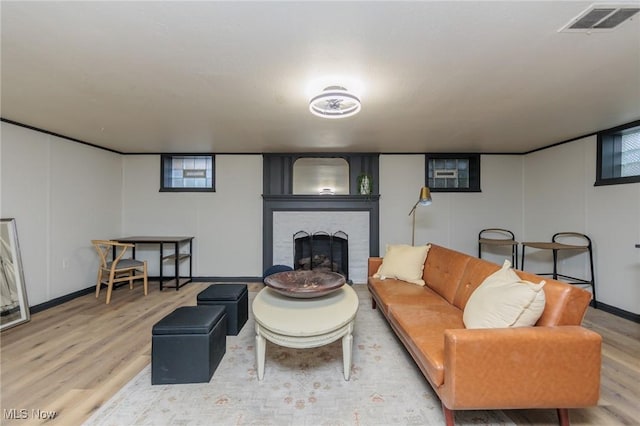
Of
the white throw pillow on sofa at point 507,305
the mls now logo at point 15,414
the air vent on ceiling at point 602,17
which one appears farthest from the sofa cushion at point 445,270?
the mls now logo at point 15,414

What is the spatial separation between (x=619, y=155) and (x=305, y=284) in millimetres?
4121

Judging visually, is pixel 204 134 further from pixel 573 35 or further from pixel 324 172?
pixel 573 35

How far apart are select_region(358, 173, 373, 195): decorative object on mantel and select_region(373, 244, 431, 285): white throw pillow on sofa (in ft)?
4.80

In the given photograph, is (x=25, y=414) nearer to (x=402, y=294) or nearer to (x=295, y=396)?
(x=295, y=396)

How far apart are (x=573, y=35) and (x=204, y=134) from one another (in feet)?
11.8

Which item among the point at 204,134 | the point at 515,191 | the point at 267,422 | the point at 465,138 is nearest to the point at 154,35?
the point at 204,134

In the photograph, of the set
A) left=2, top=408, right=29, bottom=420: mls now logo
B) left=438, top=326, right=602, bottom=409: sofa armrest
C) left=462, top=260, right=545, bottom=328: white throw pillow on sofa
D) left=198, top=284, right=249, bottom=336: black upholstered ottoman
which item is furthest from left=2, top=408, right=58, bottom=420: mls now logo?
left=462, top=260, right=545, bottom=328: white throw pillow on sofa

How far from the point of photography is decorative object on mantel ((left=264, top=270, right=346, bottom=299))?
7.41 ft

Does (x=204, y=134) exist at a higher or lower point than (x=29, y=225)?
higher

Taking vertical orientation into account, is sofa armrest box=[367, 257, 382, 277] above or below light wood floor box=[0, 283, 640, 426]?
above

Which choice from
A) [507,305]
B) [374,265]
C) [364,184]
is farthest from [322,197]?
[507,305]

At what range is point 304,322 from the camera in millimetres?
1904

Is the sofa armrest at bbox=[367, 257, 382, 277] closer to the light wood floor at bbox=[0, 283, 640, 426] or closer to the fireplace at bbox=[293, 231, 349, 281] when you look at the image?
the fireplace at bbox=[293, 231, 349, 281]

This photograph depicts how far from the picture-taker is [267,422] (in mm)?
1600
